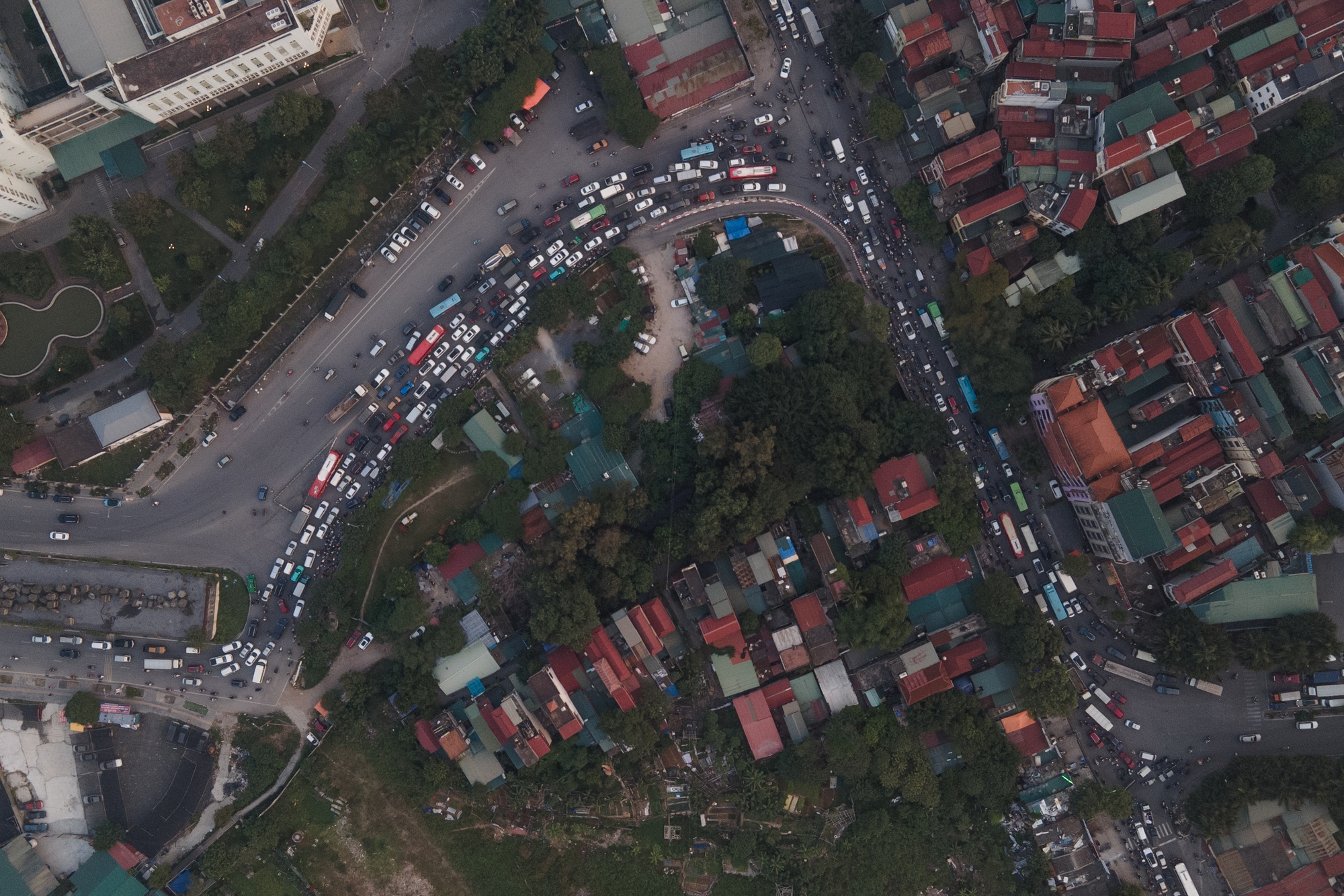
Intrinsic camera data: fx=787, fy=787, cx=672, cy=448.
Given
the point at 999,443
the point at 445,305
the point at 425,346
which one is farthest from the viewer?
the point at 999,443

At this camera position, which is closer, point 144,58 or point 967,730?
point 144,58

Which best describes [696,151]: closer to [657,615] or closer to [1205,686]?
[657,615]

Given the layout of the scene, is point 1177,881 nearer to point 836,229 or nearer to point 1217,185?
point 1217,185

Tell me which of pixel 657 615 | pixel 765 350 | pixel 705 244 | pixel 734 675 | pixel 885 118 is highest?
pixel 885 118

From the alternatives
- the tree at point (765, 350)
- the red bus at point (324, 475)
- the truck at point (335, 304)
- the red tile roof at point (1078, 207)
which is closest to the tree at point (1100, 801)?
the tree at point (765, 350)

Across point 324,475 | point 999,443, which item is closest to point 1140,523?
point 999,443

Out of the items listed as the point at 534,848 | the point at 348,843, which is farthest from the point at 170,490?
the point at 534,848

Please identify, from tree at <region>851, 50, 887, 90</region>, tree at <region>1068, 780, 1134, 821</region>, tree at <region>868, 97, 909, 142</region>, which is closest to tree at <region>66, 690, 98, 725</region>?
tree at <region>868, 97, 909, 142</region>
